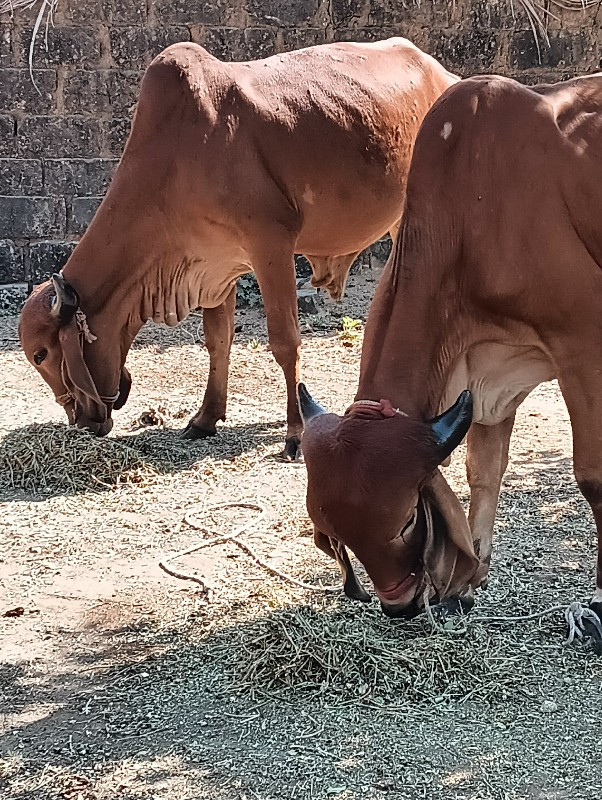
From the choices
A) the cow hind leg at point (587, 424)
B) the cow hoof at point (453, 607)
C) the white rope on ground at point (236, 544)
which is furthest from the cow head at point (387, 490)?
the white rope on ground at point (236, 544)

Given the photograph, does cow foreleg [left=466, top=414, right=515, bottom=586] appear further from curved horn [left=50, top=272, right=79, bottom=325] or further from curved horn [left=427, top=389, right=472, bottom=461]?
curved horn [left=50, top=272, right=79, bottom=325]

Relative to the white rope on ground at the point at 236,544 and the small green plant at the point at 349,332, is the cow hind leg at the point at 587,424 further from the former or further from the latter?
the small green plant at the point at 349,332

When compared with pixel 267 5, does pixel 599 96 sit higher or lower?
lower

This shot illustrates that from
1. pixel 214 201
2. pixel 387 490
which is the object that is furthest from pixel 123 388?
pixel 387 490

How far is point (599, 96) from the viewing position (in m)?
3.48

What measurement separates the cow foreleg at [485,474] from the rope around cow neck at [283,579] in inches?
9.7

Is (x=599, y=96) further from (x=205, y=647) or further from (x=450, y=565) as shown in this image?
(x=205, y=647)

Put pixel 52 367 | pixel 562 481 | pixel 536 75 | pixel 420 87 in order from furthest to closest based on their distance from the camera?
pixel 536 75
pixel 420 87
pixel 52 367
pixel 562 481

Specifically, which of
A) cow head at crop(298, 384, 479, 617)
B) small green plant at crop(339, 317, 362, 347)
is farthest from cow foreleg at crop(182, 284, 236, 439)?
cow head at crop(298, 384, 479, 617)

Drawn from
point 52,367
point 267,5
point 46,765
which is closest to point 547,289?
point 46,765

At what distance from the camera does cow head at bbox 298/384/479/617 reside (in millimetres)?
2781

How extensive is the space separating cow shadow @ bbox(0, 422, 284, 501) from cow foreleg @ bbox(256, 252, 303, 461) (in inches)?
6.7

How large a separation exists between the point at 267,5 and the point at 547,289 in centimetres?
613

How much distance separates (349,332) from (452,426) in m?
5.10
